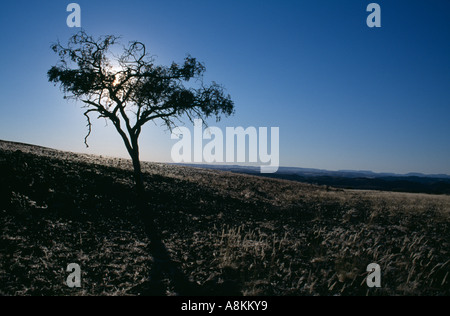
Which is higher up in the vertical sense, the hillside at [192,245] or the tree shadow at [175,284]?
the hillside at [192,245]

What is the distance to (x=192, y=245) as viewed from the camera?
8719mm

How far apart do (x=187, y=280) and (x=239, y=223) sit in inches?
222

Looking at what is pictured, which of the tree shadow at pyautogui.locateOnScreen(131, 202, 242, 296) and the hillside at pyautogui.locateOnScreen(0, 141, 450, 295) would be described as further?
the hillside at pyautogui.locateOnScreen(0, 141, 450, 295)

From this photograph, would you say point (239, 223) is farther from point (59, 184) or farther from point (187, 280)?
point (59, 184)

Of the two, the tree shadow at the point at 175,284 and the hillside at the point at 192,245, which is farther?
the hillside at the point at 192,245

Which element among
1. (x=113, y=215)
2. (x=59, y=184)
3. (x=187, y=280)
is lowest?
(x=187, y=280)

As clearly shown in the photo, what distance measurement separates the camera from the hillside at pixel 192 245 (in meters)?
5.88

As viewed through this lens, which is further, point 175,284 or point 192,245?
point 192,245

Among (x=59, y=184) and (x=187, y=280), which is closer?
(x=187, y=280)

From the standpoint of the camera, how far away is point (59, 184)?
39.4ft

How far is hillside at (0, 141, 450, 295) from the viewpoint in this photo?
5.88m

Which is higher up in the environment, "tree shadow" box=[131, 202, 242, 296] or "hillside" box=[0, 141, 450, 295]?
"hillside" box=[0, 141, 450, 295]
